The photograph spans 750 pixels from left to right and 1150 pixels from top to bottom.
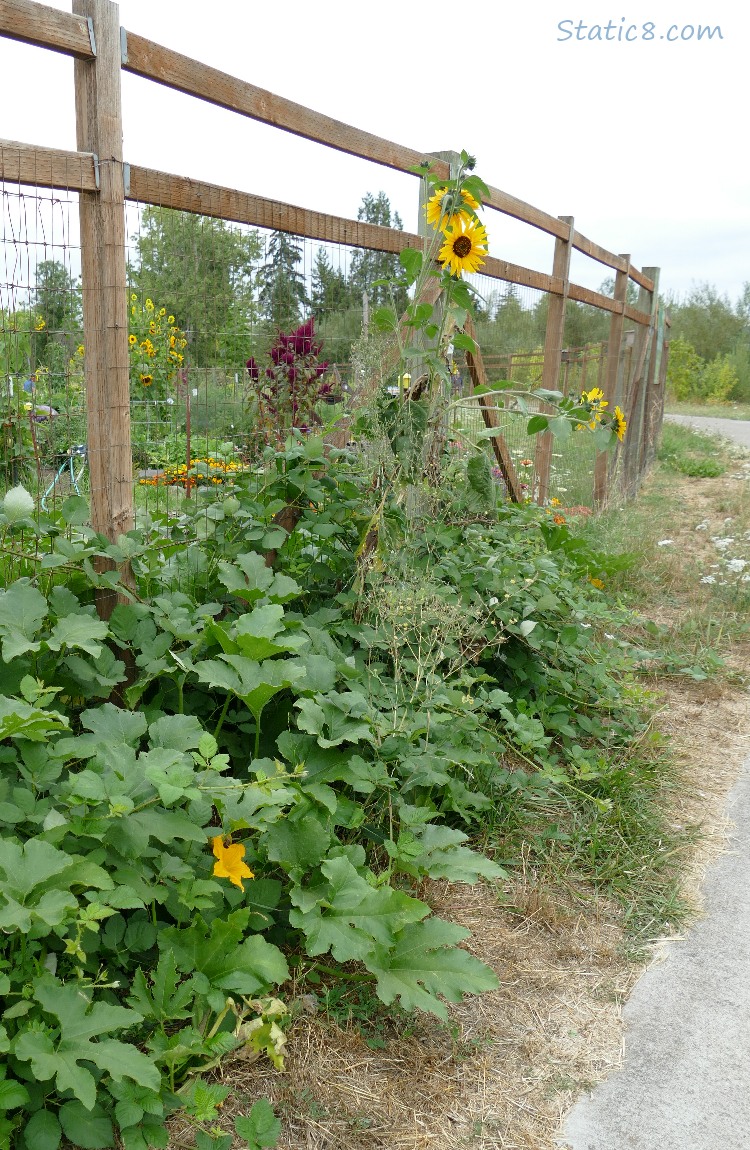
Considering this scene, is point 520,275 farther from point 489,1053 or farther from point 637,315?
point 637,315

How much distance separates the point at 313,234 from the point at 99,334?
109 centimetres

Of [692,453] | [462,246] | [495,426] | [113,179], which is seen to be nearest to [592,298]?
[495,426]

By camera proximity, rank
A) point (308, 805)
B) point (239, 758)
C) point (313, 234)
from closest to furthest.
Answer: point (308, 805) < point (239, 758) < point (313, 234)

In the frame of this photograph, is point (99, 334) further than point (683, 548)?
No

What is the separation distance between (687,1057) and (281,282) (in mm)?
2673

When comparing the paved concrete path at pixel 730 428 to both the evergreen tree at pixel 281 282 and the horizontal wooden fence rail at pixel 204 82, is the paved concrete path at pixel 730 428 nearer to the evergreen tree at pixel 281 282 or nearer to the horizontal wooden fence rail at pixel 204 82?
the horizontal wooden fence rail at pixel 204 82

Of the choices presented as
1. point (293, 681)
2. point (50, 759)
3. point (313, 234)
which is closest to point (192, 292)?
point (313, 234)

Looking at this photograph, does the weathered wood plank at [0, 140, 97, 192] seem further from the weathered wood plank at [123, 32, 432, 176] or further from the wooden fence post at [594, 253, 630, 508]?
the wooden fence post at [594, 253, 630, 508]

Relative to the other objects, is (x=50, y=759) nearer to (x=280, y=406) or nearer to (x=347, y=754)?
(x=347, y=754)

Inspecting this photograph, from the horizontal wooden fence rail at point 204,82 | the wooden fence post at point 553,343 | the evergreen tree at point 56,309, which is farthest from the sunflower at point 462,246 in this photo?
the wooden fence post at point 553,343

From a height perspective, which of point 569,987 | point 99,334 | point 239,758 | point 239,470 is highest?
point 99,334

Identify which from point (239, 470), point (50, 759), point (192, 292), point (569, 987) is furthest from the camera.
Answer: point (239, 470)

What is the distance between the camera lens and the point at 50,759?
186 centimetres

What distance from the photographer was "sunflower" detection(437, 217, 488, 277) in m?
3.05
